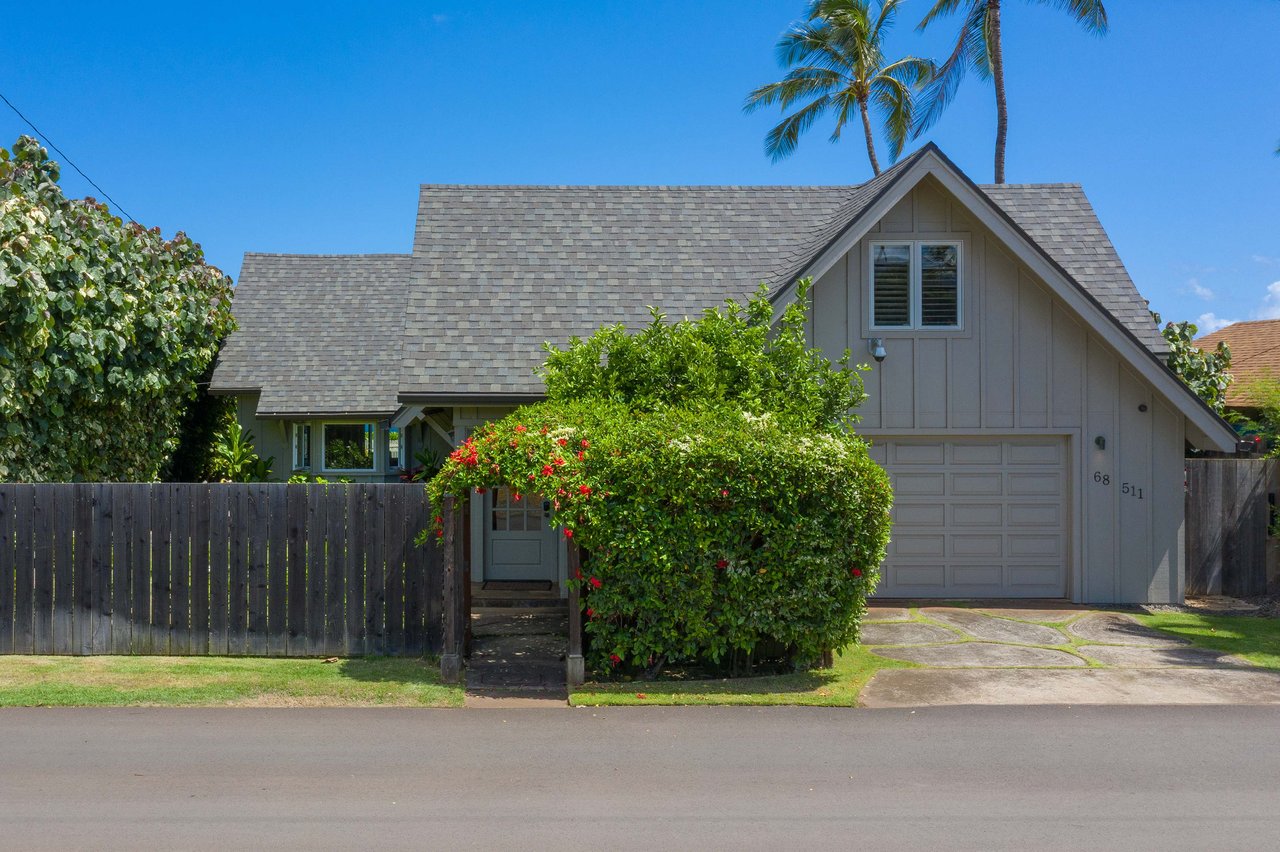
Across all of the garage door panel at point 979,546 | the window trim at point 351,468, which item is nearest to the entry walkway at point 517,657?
the garage door panel at point 979,546

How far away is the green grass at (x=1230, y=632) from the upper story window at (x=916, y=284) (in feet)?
14.8

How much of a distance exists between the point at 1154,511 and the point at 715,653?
25.2ft

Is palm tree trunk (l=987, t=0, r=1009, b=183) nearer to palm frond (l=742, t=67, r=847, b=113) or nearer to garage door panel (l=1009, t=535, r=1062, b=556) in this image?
palm frond (l=742, t=67, r=847, b=113)

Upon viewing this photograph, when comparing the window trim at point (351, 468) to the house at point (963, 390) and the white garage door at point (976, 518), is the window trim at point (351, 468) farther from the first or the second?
the white garage door at point (976, 518)

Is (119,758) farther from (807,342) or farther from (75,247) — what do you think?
(807,342)

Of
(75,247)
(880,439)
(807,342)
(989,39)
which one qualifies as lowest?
(880,439)

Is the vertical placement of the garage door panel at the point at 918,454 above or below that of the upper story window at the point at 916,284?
below

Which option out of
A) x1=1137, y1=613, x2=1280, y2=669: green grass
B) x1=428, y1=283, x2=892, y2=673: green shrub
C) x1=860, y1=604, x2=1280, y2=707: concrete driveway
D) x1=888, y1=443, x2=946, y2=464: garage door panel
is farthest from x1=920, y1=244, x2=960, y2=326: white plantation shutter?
x1=428, y1=283, x2=892, y2=673: green shrub

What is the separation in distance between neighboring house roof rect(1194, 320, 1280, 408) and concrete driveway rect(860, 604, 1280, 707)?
13.1 m

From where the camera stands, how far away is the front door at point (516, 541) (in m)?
13.5

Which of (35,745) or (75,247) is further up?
(75,247)

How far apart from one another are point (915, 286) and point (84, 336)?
34.6 ft

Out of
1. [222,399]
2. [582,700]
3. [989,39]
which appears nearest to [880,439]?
[582,700]

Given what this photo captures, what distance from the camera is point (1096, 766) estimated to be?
22.1 ft
